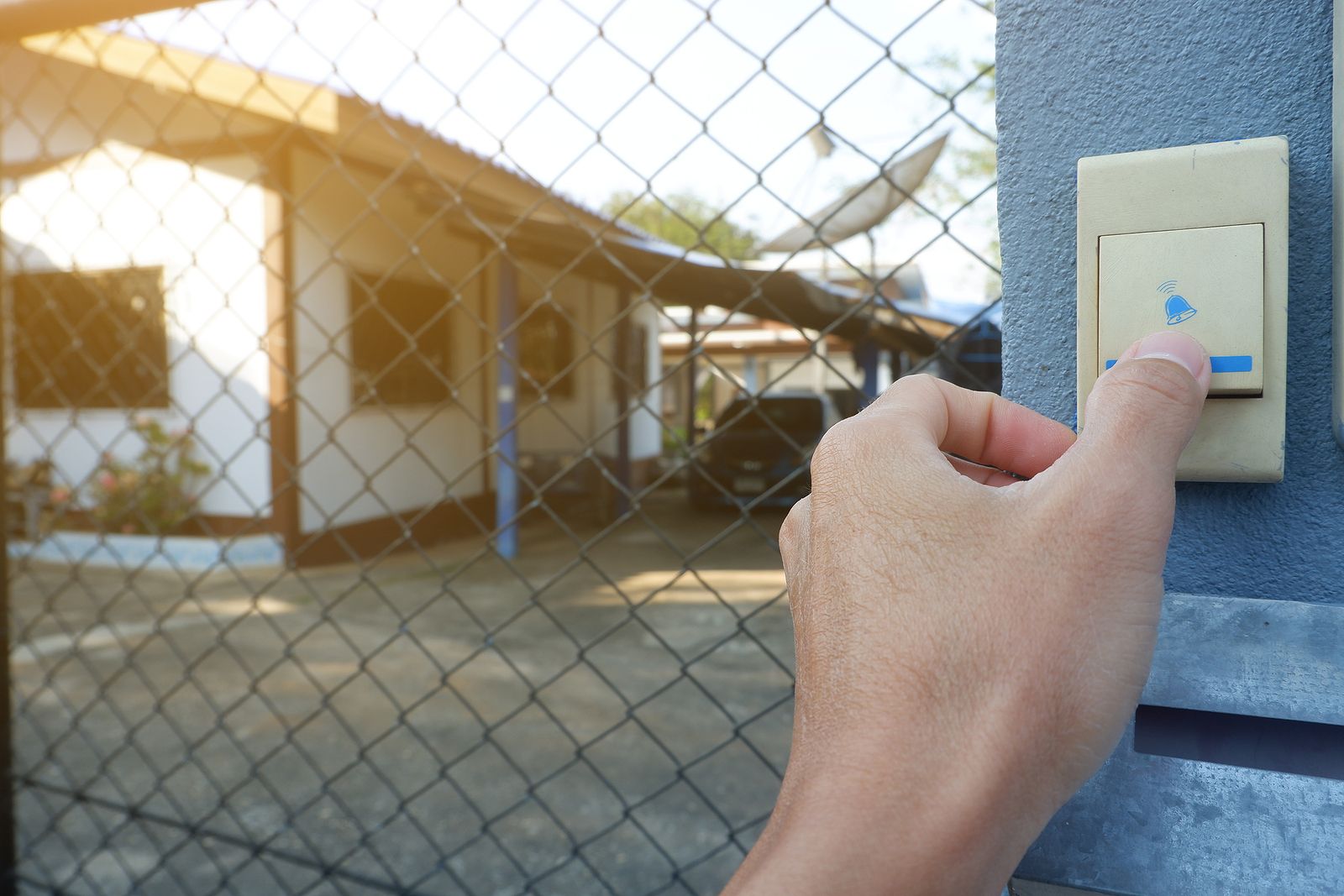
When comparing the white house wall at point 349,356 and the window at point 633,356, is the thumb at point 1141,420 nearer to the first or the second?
the white house wall at point 349,356

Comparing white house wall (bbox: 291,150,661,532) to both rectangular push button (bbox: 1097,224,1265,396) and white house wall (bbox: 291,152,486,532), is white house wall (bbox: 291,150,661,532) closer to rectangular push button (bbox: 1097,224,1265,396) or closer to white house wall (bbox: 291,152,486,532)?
white house wall (bbox: 291,152,486,532)

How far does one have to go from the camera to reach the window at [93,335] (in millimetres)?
6773

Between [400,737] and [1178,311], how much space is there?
328 cm

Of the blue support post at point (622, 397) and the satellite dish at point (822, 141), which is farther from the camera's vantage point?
the blue support post at point (622, 397)

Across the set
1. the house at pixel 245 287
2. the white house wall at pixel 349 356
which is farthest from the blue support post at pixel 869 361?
the white house wall at pixel 349 356

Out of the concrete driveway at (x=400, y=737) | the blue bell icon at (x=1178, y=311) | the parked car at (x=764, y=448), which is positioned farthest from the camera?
the parked car at (x=764, y=448)

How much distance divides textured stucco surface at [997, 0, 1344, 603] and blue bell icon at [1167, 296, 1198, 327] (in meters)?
0.07

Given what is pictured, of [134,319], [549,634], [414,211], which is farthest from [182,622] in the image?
[414,211]

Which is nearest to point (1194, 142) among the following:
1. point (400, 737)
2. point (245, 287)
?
point (400, 737)

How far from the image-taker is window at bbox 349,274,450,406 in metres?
7.10

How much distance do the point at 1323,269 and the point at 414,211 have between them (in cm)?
768

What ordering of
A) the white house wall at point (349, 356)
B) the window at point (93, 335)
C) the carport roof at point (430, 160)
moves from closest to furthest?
the carport roof at point (430, 160)
the white house wall at point (349, 356)
the window at point (93, 335)

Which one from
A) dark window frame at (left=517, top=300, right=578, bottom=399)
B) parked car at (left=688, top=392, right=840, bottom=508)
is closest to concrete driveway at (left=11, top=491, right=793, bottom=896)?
parked car at (left=688, top=392, right=840, bottom=508)

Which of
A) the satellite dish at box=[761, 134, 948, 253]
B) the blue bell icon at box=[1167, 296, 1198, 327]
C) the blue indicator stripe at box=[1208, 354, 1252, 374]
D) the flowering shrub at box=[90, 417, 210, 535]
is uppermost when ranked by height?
the satellite dish at box=[761, 134, 948, 253]
